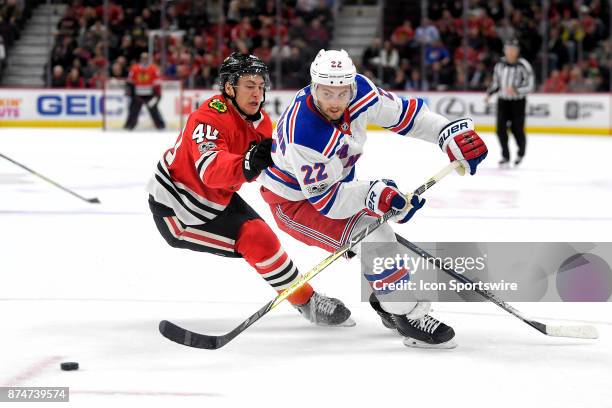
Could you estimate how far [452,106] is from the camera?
14477 mm

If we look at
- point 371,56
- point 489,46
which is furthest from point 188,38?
point 489,46

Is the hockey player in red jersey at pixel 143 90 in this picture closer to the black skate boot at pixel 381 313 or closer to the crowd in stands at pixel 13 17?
the crowd in stands at pixel 13 17

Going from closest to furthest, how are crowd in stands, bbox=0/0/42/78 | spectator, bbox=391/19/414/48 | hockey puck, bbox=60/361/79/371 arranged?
hockey puck, bbox=60/361/79/371
spectator, bbox=391/19/414/48
crowd in stands, bbox=0/0/42/78

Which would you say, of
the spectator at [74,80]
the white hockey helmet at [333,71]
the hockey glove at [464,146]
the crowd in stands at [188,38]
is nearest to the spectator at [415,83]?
the crowd in stands at [188,38]

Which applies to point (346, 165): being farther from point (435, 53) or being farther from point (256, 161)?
point (435, 53)

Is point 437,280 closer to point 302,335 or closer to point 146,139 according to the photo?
point 302,335

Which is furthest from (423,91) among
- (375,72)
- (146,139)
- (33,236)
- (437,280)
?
(437,280)

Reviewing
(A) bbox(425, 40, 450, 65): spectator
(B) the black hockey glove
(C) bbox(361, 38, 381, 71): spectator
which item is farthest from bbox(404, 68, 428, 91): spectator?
(B) the black hockey glove

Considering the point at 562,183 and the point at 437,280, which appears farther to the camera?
the point at 562,183

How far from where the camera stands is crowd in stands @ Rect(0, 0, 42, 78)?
52.1 ft

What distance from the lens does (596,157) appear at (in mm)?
10758

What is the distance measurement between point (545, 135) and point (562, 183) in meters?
5.64

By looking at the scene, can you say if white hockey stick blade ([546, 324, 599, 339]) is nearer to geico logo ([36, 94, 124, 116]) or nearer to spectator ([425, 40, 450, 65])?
spectator ([425, 40, 450, 65])

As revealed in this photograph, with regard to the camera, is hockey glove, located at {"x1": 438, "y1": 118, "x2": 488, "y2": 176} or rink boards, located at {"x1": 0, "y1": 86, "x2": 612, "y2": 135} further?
rink boards, located at {"x1": 0, "y1": 86, "x2": 612, "y2": 135}
